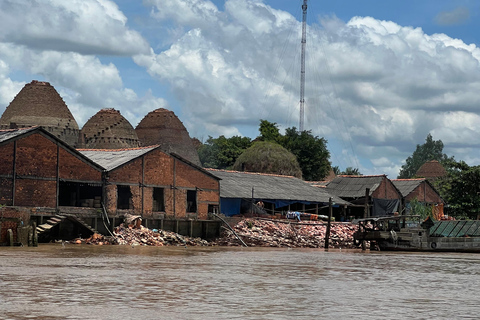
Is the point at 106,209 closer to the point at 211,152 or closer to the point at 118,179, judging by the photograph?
the point at 118,179

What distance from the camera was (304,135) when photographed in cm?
7656

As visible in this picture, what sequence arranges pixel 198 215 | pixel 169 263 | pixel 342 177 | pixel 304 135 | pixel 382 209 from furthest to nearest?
pixel 304 135
pixel 342 177
pixel 382 209
pixel 198 215
pixel 169 263

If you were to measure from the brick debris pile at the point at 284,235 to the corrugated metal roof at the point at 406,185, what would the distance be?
16.2 metres

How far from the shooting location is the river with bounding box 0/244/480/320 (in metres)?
11.0

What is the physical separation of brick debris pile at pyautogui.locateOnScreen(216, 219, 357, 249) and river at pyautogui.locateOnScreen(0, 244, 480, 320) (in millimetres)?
17615

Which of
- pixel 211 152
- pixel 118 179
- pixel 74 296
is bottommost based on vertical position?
pixel 74 296

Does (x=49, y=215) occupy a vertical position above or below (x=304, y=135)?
below

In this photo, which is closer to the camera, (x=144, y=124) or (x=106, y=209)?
(x=106, y=209)

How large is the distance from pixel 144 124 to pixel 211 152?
341 inches

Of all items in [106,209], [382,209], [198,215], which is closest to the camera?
[106,209]

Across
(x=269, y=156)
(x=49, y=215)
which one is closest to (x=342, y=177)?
(x=269, y=156)

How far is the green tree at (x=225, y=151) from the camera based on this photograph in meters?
74.4

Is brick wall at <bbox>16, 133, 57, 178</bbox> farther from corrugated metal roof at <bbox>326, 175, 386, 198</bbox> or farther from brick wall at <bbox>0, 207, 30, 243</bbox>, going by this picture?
corrugated metal roof at <bbox>326, 175, 386, 198</bbox>

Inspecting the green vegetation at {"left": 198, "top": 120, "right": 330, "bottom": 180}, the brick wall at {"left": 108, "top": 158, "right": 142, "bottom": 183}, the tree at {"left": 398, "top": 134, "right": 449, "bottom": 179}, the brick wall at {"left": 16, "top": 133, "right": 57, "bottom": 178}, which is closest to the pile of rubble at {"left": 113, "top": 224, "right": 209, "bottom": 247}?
the brick wall at {"left": 108, "top": 158, "right": 142, "bottom": 183}
